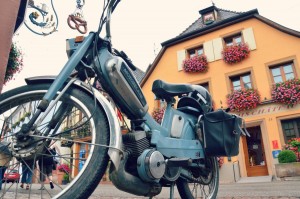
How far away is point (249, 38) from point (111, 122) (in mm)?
11973

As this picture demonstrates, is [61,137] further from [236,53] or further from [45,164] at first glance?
[236,53]

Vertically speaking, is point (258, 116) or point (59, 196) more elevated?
point (258, 116)

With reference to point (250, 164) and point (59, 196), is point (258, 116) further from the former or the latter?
point (59, 196)

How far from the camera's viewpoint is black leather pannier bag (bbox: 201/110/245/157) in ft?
8.14

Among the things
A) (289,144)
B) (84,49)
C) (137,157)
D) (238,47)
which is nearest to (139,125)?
(137,157)

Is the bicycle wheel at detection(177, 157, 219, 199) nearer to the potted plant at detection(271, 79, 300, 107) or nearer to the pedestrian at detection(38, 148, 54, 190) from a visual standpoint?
the pedestrian at detection(38, 148, 54, 190)

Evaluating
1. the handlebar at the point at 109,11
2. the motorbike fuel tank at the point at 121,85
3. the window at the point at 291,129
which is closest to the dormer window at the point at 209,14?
the window at the point at 291,129

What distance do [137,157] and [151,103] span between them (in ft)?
40.2

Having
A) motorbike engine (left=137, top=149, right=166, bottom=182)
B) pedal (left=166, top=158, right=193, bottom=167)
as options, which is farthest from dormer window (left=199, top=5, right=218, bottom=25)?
motorbike engine (left=137, top=149, right=166, bottom=182)

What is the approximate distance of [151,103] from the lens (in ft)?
46.4

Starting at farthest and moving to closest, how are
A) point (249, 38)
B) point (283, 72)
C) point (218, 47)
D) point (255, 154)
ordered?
1. point (218, 47)
2. point (249, 38)
3. point (255, 154)
4. point (283, 72)

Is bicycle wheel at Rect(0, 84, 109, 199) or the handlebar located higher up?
the handlebar

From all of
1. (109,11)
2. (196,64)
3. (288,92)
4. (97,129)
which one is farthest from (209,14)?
(97,129)

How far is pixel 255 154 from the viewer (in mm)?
11266
